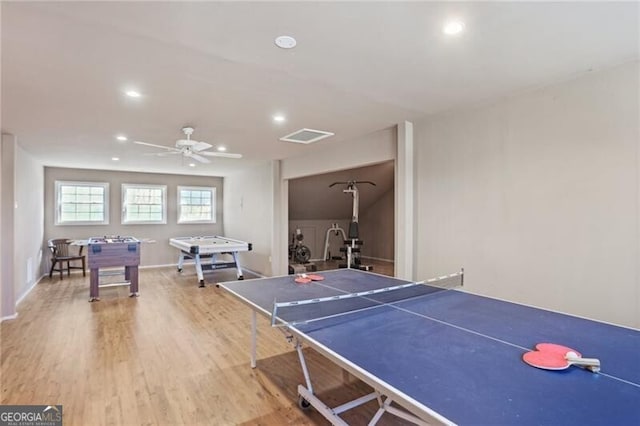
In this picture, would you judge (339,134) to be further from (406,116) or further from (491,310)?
(491,310)

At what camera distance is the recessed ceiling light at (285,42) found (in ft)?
6.72

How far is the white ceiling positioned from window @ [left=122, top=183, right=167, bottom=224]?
4.40 meters

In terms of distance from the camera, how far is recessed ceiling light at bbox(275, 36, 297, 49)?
2.05 meters

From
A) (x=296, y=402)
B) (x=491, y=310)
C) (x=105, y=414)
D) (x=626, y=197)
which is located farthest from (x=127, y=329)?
(x=626, y=197)

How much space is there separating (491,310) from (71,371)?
3333mm

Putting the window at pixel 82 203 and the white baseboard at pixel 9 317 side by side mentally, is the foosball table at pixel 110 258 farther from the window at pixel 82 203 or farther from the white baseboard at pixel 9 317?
the window at pixel 82 203

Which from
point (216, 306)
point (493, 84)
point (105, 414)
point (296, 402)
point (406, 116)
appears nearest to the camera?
point (105, 414)

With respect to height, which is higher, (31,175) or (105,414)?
(31,175)

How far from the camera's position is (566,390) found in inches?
43.8

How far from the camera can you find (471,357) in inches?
54.1

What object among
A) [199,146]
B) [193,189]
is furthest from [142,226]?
[199,146]

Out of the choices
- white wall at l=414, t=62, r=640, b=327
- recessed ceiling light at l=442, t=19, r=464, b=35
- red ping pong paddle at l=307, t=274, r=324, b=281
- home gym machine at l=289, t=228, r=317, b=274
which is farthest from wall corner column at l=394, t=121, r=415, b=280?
home gym machine at l=289, t=228, r=317, b=274

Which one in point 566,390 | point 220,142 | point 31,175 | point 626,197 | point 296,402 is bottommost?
point 296,402

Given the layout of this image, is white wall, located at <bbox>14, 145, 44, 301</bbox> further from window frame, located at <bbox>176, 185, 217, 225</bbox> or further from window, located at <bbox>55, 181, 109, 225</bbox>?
window frame, located at <bbox>176, 185, 217, 225</bbox>
